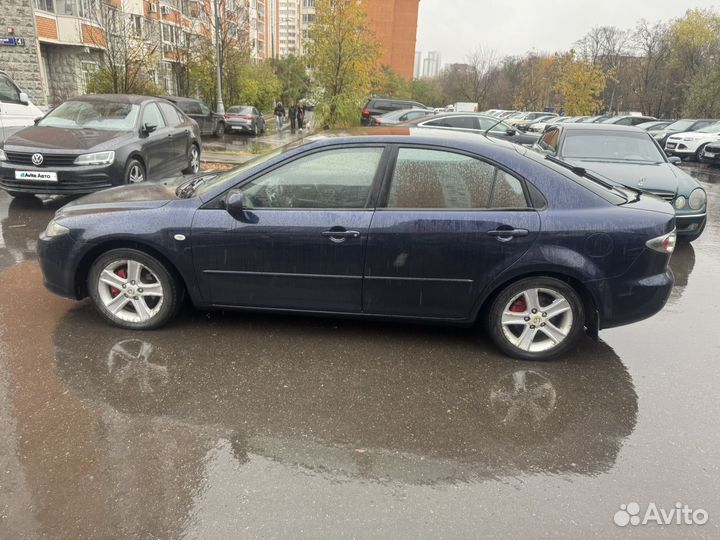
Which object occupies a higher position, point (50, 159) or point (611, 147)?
point (611, 147)

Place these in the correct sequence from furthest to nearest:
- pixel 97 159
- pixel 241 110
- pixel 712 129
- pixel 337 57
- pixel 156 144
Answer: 1. pixel 241 110
2. pixel 712 129
3. pixel 337 57
4. pixel 156 144
5. pixel 97 159

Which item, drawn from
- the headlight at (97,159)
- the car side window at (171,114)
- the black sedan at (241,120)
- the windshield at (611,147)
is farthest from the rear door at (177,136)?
the black sedan at (241,120)

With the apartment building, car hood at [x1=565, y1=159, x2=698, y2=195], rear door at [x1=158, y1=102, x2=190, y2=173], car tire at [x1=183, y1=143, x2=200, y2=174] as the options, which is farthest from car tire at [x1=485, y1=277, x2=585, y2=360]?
the apartment building

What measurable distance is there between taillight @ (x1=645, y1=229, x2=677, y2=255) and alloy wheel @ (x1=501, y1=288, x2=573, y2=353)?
2.27ft

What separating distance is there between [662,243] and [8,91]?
1161 cm

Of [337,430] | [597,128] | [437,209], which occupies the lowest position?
[337,430]

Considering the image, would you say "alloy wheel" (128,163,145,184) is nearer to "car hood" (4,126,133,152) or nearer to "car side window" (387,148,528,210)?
"car hood" (4,126,133,152)

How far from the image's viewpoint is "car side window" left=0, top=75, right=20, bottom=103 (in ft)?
33.0

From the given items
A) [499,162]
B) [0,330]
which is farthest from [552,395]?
[0,330]

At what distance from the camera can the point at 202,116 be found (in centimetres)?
2166

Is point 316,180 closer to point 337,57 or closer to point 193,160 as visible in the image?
point 193,160

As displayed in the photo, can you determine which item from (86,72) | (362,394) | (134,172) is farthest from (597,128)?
(86,72)

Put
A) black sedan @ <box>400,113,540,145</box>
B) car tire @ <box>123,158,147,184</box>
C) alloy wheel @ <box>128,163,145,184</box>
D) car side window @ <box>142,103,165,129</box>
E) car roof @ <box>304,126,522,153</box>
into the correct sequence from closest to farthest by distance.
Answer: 1. car roof @ <box>304,126,522,153</box>
2. car tire @ <box>123,158,147,184</box>
3. alloy wheel @ <box>128,163,145,184</box>
4. car side window @ <box>142,103,165,129</box>
5. black sedan @ <box>400,113,540,145</box>

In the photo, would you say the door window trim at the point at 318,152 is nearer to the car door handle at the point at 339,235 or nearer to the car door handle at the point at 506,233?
the car door handle at the point at 339,235
